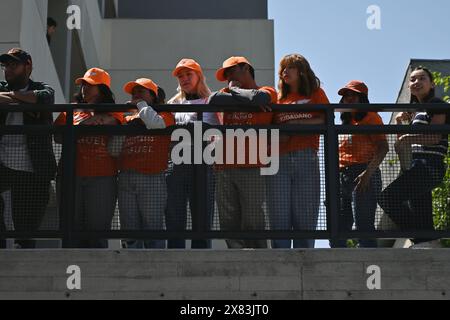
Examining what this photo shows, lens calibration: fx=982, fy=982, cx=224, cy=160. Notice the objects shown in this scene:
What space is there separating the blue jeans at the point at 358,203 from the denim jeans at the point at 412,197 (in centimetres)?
9

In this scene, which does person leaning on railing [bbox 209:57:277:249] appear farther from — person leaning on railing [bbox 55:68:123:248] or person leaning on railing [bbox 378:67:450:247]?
person leaning on railing [bbox 378:67:450:247]

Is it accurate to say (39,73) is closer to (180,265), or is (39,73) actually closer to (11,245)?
(11,245)

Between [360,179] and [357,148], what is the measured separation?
281 millimetres

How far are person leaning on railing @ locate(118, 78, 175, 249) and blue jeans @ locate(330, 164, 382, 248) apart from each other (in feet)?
5.15

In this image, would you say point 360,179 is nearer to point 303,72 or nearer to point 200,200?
point 303,72

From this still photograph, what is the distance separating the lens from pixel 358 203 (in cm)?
866

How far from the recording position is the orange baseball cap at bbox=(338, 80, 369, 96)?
903 cm

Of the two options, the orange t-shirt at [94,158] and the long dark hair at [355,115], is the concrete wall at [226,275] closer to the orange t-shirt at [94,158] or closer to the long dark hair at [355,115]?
the orange t-shirt at [94,158]

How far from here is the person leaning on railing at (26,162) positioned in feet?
28.2

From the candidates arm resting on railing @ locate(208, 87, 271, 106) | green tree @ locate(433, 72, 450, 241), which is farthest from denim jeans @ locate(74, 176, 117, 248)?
green tree @ locate(433, 72, 450, 241)

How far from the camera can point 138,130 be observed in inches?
342

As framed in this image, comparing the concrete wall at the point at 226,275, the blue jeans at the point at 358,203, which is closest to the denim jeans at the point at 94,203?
the concrete wall at the point at 226,275

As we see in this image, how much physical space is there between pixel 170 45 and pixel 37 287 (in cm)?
1501
